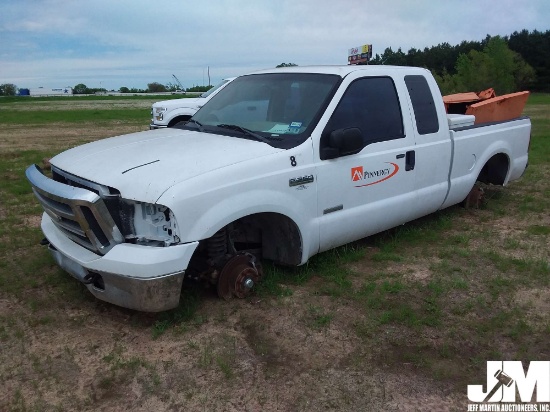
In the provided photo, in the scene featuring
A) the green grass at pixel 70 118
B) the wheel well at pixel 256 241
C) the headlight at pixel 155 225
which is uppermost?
the headlight at pixel 155 225

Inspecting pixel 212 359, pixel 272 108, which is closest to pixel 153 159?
pixel 272 108

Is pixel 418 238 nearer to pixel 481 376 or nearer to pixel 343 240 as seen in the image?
A: pixel 343 240

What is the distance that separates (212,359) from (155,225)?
0.94m

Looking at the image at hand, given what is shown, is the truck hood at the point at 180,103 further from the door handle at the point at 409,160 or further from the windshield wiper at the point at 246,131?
the door handle at the point at 409,160

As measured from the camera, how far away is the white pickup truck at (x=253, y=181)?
3.53 meters

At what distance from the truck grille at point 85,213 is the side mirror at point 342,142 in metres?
1.75

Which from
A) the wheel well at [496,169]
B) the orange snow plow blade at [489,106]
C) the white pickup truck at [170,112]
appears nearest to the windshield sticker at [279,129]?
the orange snow plow blade at [489,106]

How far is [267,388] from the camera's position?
3139 millimetres

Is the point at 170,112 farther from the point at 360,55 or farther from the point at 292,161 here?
the point at 292,161

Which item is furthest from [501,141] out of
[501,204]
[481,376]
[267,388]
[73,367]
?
[73,367]

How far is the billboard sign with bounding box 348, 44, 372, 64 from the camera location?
653 centimetres

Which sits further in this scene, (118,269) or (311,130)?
(311,130)

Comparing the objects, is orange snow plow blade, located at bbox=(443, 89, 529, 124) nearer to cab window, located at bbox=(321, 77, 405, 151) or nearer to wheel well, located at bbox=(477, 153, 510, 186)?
wheel well, located at bbox=(477, 153, 510, 186)

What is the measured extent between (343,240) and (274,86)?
1.55 meters
